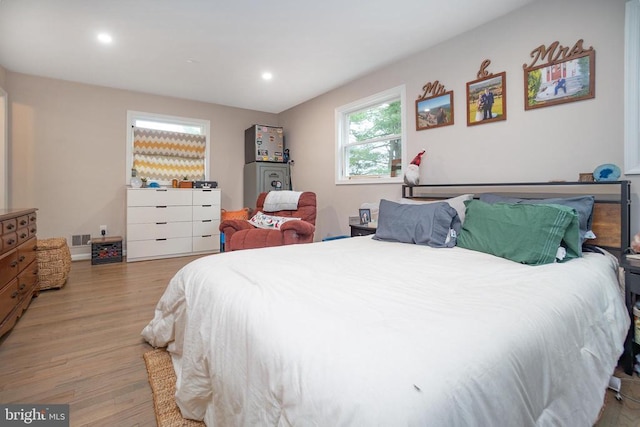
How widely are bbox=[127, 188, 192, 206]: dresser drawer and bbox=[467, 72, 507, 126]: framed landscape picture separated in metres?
3.86

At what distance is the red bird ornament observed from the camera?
306 centimetres

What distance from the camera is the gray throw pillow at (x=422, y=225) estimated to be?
2.09 m

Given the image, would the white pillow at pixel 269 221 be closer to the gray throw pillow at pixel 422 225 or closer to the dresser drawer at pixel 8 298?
the gray throw pillow at pixel 422 225

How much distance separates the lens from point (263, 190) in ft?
16.4

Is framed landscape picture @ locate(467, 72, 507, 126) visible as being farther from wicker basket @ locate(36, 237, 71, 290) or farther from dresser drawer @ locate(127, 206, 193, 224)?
wicker basket @ locate(36, 237, 71, 290)

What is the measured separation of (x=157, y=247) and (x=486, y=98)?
14.5 feet

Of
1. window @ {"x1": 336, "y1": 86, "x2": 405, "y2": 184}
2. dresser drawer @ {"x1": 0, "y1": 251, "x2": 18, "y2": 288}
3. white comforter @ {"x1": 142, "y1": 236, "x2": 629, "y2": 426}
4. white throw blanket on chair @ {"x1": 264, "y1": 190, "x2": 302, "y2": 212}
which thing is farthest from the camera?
white throw blanket on chair @ {"x1": 264, "y1": 190, "x2": 302, "y2": 212}

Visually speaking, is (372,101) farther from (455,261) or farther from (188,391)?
(188,391)

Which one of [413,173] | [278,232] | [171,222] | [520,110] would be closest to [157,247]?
[171,222]

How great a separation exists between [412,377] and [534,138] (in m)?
2.49

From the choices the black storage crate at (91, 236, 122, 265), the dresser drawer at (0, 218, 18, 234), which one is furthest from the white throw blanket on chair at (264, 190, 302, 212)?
the dresser drawer at (0, 218, 18, 234)

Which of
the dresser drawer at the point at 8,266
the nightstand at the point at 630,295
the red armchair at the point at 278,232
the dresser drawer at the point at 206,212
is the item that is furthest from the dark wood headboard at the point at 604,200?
the dresser drawer at the point at 206,212

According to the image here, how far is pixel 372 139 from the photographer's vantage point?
387cm

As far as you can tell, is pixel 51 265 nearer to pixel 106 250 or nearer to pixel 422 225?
pixel 106 250
